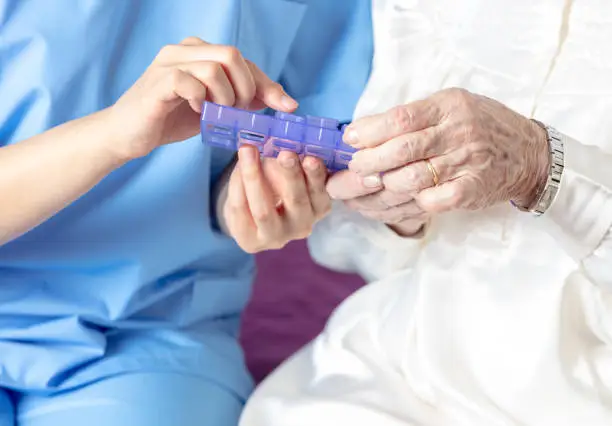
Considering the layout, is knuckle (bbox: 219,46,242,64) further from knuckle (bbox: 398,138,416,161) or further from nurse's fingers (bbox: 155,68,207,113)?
knuckle (bbox: 398,138,416,161)

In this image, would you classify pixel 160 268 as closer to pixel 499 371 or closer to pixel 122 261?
pixel 122 261

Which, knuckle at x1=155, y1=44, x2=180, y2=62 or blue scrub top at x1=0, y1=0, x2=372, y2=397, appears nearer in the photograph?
knuckle at x1=155, y1=44, x2=180, y2=62

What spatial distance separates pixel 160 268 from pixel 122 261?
0.04 metres

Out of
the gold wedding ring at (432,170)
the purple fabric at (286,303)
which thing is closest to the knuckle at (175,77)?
the gold wedding ring at (432,170)

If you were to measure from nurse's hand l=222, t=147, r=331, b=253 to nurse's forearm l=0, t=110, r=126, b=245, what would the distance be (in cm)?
12

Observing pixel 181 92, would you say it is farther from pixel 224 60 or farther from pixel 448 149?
pixel 448 149

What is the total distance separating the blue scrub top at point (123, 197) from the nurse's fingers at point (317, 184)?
15 cm

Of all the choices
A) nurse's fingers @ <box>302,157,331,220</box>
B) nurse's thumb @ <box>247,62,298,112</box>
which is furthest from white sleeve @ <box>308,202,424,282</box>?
nurse's thumb @ <box>247,62,298,112</box>

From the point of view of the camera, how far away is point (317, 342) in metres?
0.91

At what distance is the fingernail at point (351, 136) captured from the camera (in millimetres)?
641

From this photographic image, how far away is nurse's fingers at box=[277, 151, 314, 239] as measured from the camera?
2.27ft

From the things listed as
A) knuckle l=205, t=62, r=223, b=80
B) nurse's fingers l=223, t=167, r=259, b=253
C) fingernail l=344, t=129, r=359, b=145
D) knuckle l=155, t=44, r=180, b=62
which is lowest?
nurse's fingers l=223, t=167, r=259, b=253

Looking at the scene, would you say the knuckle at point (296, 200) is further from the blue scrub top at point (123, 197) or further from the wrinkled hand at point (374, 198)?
the blue scrub top at point (123, 197)

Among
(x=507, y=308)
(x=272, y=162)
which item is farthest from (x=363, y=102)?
(x=507, y=308)
